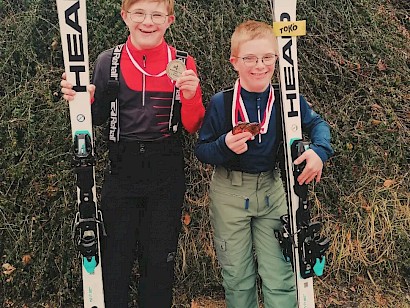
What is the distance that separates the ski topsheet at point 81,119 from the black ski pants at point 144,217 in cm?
9

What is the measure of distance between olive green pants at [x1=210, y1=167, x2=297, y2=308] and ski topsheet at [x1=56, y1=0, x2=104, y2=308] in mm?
617

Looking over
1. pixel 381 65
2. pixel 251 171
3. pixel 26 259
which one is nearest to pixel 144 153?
pixel 251 171

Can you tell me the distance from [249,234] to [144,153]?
684mm

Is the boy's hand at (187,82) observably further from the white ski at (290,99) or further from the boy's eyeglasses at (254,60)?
the white ski at (290,99)

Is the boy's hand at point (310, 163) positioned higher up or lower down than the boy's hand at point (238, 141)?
lower down

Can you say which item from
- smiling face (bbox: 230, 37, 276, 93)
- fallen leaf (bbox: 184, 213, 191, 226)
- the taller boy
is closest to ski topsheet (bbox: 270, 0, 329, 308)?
smiling face (bbox: 230, 37, 276, 93)

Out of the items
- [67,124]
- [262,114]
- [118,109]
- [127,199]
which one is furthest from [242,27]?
[67,124]

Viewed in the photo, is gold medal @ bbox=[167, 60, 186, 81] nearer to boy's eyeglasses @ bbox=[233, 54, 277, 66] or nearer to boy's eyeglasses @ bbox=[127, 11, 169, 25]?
boy's eyeglasses @ bbox=[127, 11, 169, 25]

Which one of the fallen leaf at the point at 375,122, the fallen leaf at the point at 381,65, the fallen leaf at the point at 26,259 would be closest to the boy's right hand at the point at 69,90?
the fallen leaf at the point at 26,259

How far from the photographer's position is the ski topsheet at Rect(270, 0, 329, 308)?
2580mm

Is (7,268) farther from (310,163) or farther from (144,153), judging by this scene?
(310,163)

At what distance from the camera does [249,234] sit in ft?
8.79

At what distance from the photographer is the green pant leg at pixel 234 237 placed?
2.60 m

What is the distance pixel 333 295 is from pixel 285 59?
6.06ft
